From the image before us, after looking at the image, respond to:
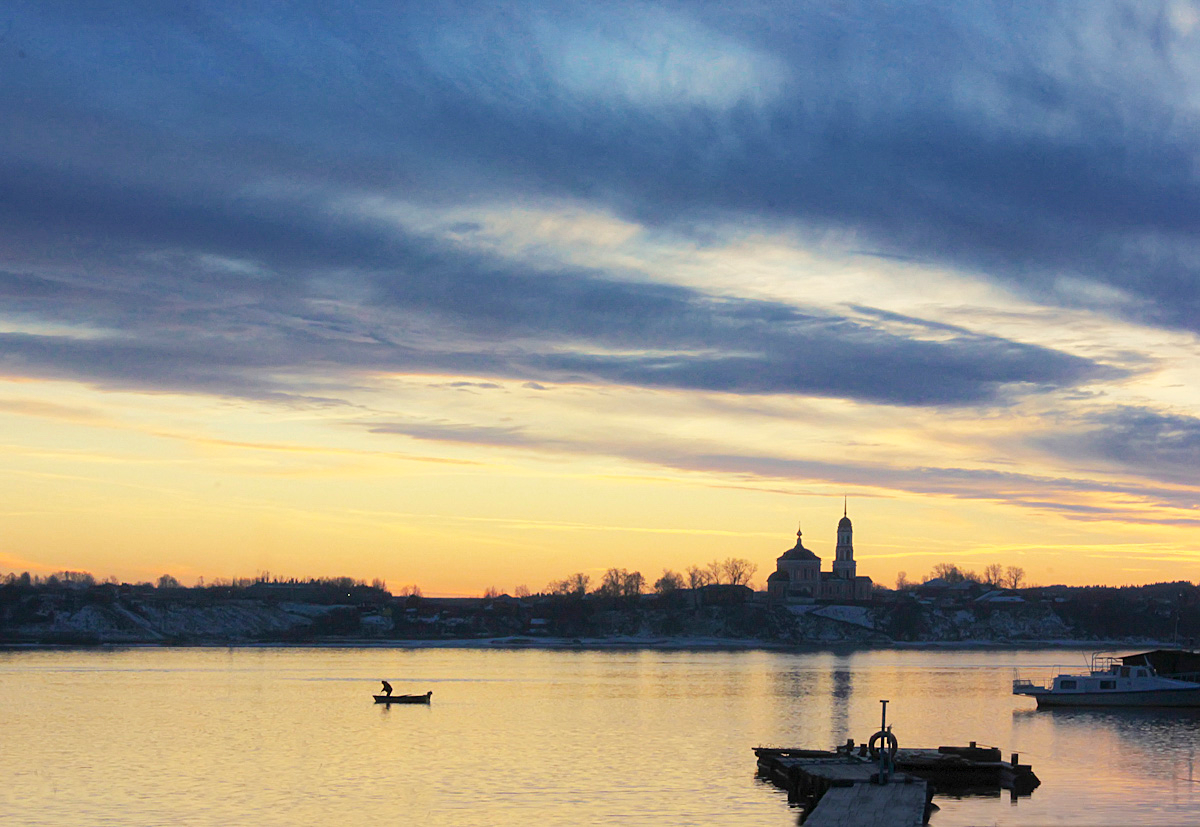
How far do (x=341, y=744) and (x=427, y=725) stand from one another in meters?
13.7

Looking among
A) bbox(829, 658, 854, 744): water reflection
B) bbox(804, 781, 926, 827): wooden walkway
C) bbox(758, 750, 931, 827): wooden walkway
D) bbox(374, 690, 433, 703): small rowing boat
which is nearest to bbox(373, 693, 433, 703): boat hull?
bbox(374, 690, 433, 703): small rowing boat

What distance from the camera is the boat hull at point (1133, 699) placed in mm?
111875

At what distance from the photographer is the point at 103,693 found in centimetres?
12119

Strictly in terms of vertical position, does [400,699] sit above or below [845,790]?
below

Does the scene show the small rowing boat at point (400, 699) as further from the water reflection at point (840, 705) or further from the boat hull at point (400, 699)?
the water reflection at point (840, 705)

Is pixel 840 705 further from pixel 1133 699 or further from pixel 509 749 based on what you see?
pixel 509 749

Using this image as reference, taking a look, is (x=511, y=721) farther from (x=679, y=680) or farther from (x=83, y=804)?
(x=679, y=680)

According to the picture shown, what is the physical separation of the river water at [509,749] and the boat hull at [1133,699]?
159 centimetres

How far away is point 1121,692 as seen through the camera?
113 metres

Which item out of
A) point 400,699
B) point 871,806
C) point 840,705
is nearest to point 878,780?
point 871,806

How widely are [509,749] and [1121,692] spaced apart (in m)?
59.5

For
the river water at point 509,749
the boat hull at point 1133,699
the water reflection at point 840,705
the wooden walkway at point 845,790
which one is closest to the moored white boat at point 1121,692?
the boat hull at point 1133,699

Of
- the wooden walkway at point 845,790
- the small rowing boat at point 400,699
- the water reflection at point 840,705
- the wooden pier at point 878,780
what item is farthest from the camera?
the small rowing boat at point 400,699

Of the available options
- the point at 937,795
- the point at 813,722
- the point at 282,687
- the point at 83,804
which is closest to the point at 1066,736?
the point at 813,722
